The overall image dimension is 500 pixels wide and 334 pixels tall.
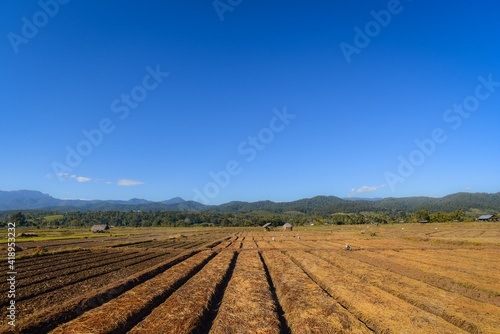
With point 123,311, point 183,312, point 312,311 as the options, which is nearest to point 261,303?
point 312,311

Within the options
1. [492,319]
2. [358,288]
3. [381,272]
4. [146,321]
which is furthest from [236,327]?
[381,272]

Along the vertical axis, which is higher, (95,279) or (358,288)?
(358,288)

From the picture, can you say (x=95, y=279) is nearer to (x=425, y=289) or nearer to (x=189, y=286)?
(x=189, y=286)

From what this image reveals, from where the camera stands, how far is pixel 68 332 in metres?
8.15

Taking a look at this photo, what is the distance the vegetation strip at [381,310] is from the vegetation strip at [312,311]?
69 cm

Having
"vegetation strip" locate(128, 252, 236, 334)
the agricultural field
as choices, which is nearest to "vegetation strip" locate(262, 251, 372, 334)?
the agricultural field

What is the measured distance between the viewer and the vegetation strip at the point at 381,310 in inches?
346

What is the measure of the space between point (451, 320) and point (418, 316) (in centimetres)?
137

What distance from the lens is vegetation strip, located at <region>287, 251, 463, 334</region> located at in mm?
8793

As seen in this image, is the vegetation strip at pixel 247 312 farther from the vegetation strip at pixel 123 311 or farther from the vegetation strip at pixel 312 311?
the vegetation strip at pixel 123 311

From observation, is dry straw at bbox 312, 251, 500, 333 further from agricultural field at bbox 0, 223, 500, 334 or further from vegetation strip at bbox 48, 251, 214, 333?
vegetation strip at bbox 48, 251, 214, 333

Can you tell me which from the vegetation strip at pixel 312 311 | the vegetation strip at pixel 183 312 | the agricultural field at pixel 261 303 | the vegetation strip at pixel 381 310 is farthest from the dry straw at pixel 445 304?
the vegetation strip at pixel 183 312

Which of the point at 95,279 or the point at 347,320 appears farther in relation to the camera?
the point at 95,279

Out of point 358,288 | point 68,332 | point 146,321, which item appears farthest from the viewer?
point 358,288
